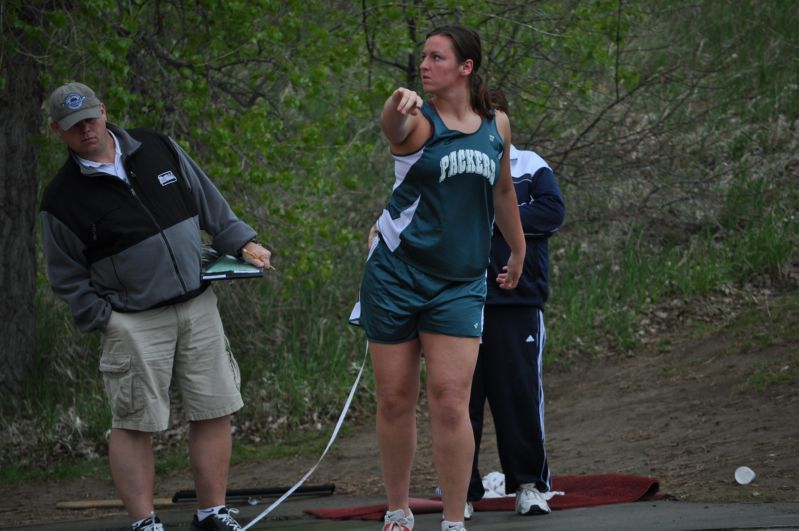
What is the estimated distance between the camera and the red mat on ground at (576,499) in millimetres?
6254

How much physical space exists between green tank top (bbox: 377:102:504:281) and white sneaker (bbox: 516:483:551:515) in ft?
5.13

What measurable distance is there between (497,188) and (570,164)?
6.74 metres

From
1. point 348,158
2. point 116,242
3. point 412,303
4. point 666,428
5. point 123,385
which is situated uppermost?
point 348,158

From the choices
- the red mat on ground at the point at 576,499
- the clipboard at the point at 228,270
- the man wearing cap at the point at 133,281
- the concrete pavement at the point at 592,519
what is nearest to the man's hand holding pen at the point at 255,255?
the clipboard at the point at 228,270

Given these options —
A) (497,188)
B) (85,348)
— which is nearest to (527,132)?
(85,348)

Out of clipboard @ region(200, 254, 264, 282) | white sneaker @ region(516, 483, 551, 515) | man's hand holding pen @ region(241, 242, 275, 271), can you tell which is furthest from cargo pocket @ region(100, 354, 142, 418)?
white sneaker @ region(516, 483, 551, 515)

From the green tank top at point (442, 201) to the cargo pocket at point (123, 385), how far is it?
1.43 meters

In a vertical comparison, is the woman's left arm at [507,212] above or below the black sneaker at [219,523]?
above

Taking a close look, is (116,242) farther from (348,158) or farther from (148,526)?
(348,158)

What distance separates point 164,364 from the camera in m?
5.67

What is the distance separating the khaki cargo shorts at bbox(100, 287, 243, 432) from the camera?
18.4 ft

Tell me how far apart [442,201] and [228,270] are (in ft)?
4.42

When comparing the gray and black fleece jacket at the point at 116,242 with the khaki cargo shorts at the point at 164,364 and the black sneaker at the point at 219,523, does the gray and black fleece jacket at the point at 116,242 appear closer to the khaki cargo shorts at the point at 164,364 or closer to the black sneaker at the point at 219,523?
the khaki cargo shorts at the point at 164,364

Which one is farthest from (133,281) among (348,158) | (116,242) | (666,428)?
(348,158)
